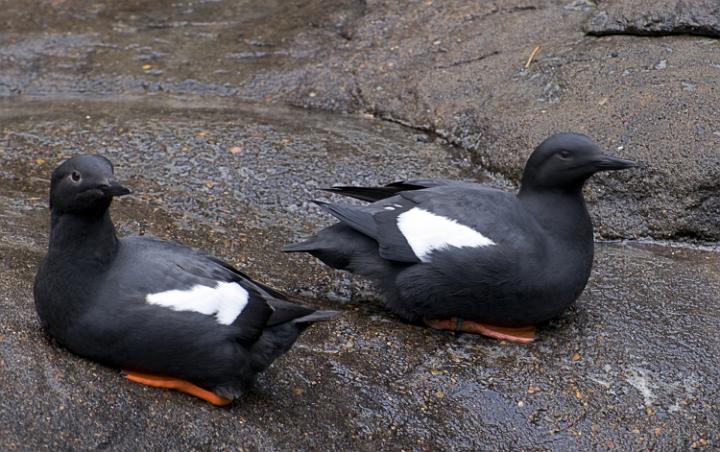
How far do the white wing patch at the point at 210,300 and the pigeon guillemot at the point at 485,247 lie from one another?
0.97 m

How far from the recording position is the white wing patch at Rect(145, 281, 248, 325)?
3.71m

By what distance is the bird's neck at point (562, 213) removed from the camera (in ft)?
15.3

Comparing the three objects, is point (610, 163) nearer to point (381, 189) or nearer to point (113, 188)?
point (381, 189)

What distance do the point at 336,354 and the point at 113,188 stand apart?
4.48 ft

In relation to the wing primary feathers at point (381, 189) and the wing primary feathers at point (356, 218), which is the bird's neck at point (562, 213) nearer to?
the wing primary feathers at point (381, 189)

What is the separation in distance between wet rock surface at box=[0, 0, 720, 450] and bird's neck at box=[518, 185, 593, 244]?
45 centimetres

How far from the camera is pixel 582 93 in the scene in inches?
259

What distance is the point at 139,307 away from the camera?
3680mm

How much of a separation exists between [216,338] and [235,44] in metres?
4.71

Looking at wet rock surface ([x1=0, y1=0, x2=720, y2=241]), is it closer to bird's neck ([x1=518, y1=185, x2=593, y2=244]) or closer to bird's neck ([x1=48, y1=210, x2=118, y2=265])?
bird's neck ([x1=518, y1=185, x2=593, y2=244])

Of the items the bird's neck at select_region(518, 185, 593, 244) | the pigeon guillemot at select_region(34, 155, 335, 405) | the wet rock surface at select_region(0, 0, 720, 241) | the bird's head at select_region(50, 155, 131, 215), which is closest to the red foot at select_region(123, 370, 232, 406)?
the pigeon guillemot at select_region(34, 155, 335, 405)

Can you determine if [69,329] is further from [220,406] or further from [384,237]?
[384,237]

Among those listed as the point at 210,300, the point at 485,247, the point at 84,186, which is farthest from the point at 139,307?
the point at 485,247

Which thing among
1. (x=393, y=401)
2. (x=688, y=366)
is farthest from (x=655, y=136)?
(x=393, y=401)
